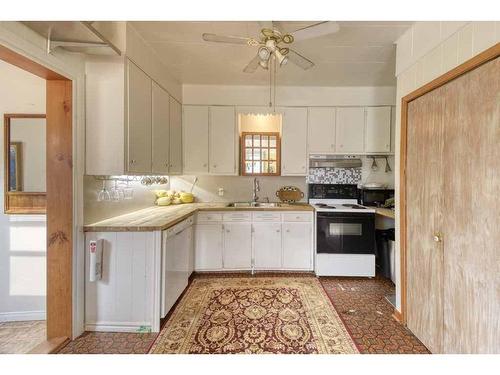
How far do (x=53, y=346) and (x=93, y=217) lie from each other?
0.96m

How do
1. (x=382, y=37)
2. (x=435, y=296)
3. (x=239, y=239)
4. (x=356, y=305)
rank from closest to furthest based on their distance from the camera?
1. (x=435, y=296)
2. (x=382, y=37)
3. (x=356, y=305)
4. (x=239, y=239)

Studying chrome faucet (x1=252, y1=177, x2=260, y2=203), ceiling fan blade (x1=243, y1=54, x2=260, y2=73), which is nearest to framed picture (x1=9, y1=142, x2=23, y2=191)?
ceiling fan blade (x1=243, y1=54, x2=260, y2=73)

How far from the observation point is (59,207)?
71.0 inches

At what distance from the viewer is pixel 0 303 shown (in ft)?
7.29

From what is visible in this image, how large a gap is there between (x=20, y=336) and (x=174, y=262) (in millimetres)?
1400

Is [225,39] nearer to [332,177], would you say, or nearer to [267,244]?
[267,244]

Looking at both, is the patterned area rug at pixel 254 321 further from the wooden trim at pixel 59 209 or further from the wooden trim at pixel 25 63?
the wooden trim at pixel 25 63

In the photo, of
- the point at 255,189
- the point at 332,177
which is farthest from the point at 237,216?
the point at 332,177

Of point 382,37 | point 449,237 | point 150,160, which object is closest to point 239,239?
point 150,160

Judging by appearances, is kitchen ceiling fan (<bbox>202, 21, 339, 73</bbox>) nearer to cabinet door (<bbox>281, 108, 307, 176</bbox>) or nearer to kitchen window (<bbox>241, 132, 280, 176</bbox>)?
cabinet door (<bbox>281, 108, 307, 176</bbox>)

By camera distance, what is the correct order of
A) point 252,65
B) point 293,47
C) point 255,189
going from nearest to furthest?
point 252,65, point 293,47, point 255,189

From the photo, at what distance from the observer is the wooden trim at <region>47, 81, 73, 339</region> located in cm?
179

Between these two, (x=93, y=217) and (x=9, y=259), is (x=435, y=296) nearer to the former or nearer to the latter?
(x=93, y=217)

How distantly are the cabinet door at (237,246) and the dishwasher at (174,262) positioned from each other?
502mm
